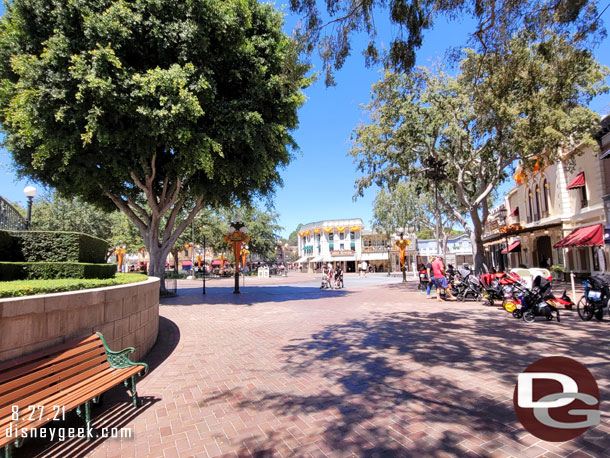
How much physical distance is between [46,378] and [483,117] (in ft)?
47.3

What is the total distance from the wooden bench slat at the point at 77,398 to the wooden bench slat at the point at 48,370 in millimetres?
275

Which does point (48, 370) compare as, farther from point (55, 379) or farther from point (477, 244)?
point (477, 244)

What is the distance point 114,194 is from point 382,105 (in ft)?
43.7

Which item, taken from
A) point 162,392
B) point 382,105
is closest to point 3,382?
point 162,392

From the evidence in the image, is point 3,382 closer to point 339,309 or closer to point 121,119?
point 339,309

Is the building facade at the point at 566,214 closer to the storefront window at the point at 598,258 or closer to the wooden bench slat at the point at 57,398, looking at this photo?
the storefront window at the point at 598,258

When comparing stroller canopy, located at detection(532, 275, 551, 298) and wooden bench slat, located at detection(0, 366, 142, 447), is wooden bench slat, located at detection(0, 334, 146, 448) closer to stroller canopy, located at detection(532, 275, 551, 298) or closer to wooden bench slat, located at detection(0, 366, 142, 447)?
wooden bench slat, located at detection(0, 366, 142, 447)

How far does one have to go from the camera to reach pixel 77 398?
2980 millimetres

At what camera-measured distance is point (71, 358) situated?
3.46m

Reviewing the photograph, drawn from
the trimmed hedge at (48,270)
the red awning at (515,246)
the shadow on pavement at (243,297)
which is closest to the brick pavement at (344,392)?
the trimmed hedge at (48,270)

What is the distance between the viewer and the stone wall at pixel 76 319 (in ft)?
10.3

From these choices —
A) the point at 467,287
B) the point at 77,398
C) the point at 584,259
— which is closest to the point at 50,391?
the point at 77,398

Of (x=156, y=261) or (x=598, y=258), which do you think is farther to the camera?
(x=598, y=258)

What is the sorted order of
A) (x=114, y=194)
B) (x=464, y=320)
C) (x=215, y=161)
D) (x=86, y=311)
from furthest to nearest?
(x=114, y=194), (x=215, y=161), (x=464, y=320), (x=86, y=311)
